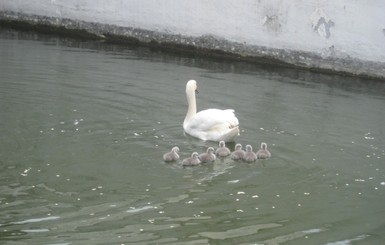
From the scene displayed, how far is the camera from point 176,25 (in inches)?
629

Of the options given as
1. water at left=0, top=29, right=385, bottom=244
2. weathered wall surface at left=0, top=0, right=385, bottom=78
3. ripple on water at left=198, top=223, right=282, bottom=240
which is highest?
weathered wall surface at left=0, top=0, right=385, bottom=78

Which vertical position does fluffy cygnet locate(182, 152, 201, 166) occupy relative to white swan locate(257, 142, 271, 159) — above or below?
below

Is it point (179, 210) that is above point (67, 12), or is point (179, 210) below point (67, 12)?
below

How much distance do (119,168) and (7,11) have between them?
10.1m

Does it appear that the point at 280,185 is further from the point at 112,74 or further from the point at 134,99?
the point at 112,74

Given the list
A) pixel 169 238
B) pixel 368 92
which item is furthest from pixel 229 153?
pixel 368 92

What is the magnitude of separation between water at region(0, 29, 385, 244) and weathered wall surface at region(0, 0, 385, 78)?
5.61 ft

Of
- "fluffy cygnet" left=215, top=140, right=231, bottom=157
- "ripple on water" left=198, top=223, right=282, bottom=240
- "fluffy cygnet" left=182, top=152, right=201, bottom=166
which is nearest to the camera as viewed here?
"ripple on water" left=198, top=223, right=282, bottom=240

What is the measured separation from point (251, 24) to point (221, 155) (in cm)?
739

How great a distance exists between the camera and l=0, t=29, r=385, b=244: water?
6.45 metres

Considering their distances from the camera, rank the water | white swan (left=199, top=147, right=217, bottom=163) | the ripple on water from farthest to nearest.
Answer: white swan (left=199, top=147, right=217, bottom=163) < the water < the ripple on water

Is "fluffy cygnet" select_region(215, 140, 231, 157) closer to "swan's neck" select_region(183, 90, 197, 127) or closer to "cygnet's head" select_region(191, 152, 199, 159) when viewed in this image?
"cygnet's head" select_region(191, 152, 199, 159)

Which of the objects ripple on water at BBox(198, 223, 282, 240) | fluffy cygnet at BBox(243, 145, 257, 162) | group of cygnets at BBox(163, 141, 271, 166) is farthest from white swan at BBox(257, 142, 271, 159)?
ripple on water at BBox(198, 223, 282, 240)

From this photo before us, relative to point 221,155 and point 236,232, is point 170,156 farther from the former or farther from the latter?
point 236,232
